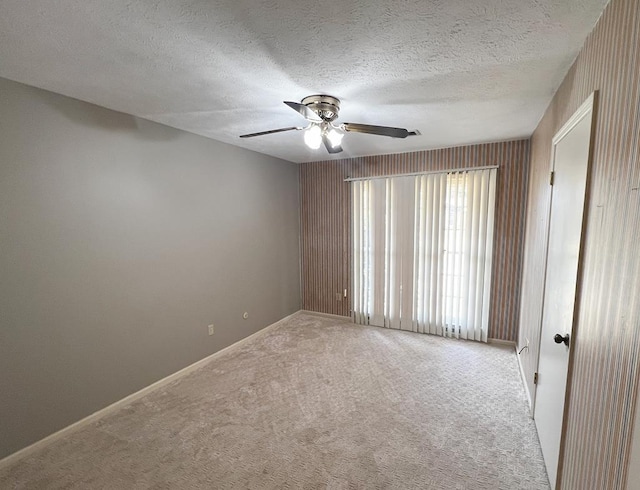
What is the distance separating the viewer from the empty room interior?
1.26m

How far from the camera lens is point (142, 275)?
2.64m

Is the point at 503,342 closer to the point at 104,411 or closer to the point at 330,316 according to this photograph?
the point at 330,316

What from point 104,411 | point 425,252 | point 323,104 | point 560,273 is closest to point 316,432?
point 104,411

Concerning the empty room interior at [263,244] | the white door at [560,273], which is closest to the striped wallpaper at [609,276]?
the empty room interior at [263,244]

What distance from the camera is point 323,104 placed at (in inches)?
83.2

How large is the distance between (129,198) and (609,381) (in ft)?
10.6

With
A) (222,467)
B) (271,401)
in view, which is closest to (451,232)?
(271,401)

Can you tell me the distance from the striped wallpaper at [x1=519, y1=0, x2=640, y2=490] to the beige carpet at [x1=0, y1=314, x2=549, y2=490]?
68 cm

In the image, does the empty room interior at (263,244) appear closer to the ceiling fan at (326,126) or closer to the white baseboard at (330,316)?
the ceiling fan at (326,126)

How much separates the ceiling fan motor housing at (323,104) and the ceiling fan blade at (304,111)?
1.9 inches

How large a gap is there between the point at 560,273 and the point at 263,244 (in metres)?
3.23

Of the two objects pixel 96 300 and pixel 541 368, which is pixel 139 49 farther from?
pixel 541 368

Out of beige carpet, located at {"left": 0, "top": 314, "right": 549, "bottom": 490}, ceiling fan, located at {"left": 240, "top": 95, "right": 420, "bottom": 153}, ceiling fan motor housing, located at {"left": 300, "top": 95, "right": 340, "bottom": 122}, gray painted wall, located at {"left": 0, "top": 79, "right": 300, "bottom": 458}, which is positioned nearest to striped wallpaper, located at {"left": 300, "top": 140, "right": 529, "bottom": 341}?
beige carpet, located at {"left": 0, "top": 314, "right": 549, "bottom": 490}

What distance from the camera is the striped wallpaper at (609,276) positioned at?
0.94 m
